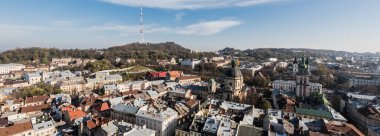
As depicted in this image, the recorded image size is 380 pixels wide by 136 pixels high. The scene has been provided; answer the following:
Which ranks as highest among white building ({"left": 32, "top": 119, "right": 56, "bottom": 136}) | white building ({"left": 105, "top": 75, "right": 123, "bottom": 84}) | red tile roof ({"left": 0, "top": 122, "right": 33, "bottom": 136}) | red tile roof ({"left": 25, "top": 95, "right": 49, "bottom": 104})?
white building ({"left": 105, "top": 75, "right": 123, "bottom": 84})

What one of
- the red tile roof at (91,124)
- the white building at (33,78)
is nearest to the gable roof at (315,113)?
the red tile roof at (91,124)

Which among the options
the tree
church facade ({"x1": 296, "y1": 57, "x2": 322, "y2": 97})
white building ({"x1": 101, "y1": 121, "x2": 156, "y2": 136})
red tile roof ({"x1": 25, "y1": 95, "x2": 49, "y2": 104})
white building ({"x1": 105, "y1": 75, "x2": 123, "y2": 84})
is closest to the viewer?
white building ({"x1": 101, "y1": 121, "x2": 156, "y2": 136})

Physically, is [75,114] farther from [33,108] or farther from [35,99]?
[35,99]

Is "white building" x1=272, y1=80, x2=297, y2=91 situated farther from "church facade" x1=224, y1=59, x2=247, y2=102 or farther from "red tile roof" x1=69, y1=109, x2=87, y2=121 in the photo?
"red tile roof" x1=69, y1=109, x2=87, y2=121

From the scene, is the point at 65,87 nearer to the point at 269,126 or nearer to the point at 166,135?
the point at 166,135

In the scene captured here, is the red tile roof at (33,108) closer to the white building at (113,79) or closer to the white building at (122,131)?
the white building at (122,131)

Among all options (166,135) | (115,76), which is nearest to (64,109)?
(166,135)

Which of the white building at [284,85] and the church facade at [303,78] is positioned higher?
the church facade at [303,78]

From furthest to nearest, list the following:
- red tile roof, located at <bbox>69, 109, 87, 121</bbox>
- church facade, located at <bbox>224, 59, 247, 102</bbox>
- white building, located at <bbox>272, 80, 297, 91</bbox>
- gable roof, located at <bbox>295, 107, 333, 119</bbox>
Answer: white building, located at <bbox>272, 80, 297, 91</bbox>, church facade, located at <bbox>224, 59, 247, 102</bbox>, gable roof, located at <bbox>295, 107, 333, 119</bbox>, red tile roof, located at <bbox>69, 109, 87, 121</bbox>

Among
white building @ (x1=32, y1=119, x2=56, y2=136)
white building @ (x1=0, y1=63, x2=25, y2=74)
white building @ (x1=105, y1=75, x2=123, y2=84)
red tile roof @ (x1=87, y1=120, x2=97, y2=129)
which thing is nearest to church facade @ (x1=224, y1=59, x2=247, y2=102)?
red tile roof @ (x1=87, y1=120, x2=97, y2=129)
